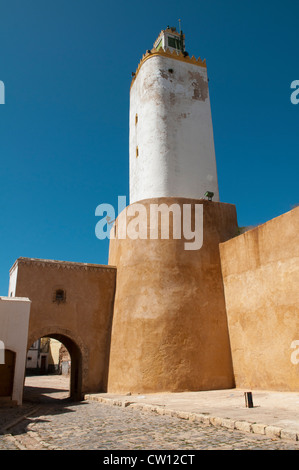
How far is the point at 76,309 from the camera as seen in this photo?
13.8 meters

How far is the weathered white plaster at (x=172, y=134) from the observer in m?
15.3

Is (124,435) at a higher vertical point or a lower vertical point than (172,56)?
lower

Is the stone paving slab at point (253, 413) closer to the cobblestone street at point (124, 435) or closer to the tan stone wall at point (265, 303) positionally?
the cobblestone street at point (124, 435)

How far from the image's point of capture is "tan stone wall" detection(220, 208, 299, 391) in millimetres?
10102

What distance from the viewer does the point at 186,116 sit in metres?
16.2

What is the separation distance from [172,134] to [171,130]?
190 millimetres

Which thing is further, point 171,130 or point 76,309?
point 171,130

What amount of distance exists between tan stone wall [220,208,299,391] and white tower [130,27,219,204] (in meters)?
3.82

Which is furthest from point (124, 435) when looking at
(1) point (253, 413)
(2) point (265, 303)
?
(2) point (265, 303)

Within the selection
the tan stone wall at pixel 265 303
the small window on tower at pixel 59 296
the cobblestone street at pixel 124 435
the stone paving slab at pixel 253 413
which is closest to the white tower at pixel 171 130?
the tan stone wall at pixel 265 303

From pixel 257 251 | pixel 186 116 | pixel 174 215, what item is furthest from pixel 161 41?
pixel 257 251

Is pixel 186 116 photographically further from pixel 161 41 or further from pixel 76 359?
pixel 76 359

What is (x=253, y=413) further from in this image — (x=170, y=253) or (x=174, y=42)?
(x=174, y=42)

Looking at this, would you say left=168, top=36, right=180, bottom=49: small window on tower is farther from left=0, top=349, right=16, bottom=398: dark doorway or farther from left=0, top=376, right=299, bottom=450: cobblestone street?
left=0, top=376, right=299, bottom=450: cobblestone street
